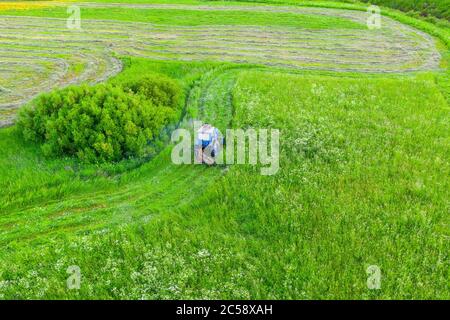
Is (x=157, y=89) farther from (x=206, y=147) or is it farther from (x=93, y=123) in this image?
(x=206, y=147)

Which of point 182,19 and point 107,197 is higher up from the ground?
point 182,19

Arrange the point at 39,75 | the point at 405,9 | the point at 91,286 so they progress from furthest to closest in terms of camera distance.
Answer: the point at 405,9, the point at 39,75, the point at 91,286

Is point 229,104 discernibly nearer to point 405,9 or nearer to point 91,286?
point 91,286

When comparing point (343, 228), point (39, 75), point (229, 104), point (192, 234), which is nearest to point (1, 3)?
point (39, 75)

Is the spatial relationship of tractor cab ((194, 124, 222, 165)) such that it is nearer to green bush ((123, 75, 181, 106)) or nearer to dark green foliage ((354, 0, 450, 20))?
green bush ((123, 75, 181, 106))

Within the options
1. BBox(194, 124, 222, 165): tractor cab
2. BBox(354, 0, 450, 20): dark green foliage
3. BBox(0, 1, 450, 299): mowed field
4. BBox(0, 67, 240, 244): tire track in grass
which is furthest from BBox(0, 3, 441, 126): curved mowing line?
BBox(194, 124, 222, 165): tractor cab

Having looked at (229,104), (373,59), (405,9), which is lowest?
(229,104)

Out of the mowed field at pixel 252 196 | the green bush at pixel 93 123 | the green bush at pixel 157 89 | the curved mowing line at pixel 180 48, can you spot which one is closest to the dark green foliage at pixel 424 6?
the curved mowing line at pixel 180 48

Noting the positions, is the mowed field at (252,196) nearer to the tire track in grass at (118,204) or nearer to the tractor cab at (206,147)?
the tire track in grass at (118,204)
